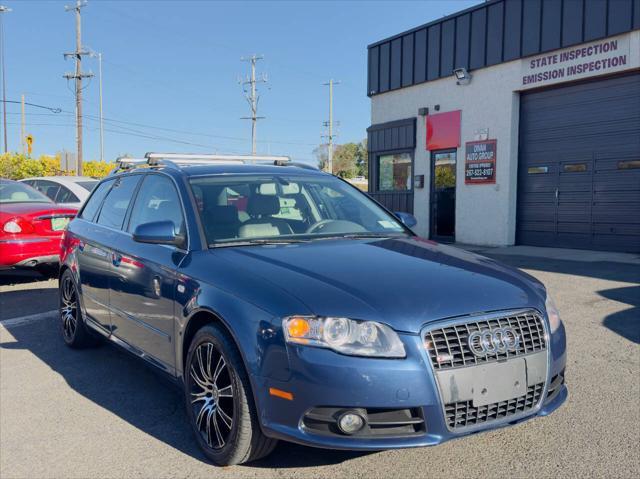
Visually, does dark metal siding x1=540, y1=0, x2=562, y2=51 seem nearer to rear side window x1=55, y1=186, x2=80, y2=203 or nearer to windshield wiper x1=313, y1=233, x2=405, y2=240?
rear side window x1=55, y1=186, x2=80, y2=203

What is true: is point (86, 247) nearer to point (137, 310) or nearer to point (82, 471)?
point (137, 310)

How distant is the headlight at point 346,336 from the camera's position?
102 inches

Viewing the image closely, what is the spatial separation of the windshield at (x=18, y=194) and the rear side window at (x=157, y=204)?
524 centimetres

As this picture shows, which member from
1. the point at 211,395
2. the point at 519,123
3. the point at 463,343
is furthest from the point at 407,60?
the point at 463,343

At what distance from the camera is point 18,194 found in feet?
29.3

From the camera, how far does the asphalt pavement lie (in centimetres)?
307

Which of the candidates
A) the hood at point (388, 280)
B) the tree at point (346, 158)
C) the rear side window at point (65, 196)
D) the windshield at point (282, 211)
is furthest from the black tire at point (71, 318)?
the tree at point (346, 158)

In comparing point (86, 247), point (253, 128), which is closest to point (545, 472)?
point (86, 247)

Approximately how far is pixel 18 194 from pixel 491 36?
1094cm

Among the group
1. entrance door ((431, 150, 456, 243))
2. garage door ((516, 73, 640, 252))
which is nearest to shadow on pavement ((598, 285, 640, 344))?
garage door ((516, 73, 640, 252))

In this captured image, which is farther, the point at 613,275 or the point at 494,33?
the point at 494,33

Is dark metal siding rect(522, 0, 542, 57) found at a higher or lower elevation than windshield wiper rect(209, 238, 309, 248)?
higher

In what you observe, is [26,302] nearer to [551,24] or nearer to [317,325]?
[317,325]

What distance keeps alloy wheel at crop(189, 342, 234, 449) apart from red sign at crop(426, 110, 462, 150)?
1317 cm
